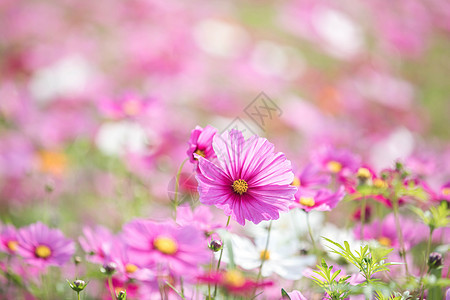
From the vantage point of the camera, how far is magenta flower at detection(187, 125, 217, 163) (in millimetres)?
575

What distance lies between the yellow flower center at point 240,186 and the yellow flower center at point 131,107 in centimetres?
48

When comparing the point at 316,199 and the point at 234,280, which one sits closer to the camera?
the point at 234,280

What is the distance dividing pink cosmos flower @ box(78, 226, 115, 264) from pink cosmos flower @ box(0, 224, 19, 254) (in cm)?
9

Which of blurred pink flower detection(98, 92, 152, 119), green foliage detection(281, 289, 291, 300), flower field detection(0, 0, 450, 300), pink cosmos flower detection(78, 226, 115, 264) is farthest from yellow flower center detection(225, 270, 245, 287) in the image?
blurred pink flower detection(98, 92, 152, 119)

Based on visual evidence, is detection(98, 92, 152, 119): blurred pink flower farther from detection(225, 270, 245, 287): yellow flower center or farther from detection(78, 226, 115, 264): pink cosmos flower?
detection(225, 270, 245, 287): yellow flower center

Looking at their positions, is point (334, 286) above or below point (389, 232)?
below

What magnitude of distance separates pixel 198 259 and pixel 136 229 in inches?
3.3

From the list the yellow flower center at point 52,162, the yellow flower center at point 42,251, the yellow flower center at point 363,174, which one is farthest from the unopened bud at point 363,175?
the yellow flower center at point 52,162

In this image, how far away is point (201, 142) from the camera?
0.59m

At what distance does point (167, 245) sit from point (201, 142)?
13cm

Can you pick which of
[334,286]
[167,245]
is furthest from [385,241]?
[167,245]

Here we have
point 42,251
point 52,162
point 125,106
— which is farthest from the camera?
point 52,162

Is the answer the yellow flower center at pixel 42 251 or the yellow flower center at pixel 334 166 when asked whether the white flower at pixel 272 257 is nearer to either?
the yellow flower center at pixel 334 166

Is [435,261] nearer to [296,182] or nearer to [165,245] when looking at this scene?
[296,182]
